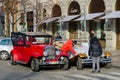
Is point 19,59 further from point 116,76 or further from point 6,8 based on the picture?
point 6,8

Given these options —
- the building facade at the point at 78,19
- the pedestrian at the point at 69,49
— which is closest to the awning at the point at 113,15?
the building facade at the point at 78,19

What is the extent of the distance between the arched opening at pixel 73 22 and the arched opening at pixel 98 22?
2453 millimetres

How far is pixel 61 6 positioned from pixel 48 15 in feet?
10.5

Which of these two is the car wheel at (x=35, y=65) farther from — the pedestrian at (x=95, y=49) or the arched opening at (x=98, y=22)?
the arched opening at (x=98, y=22)

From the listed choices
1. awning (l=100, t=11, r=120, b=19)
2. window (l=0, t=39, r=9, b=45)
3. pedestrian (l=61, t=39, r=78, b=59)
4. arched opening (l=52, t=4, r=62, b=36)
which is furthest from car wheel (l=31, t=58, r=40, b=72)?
arched opening (l=52, t=4, r=62, b=36)

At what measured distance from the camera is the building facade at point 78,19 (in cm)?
2967

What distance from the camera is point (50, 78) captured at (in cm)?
1448

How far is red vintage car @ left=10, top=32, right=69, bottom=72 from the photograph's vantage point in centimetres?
1741

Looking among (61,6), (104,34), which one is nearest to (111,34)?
(104,34)

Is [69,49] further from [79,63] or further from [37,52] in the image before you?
[37,52]

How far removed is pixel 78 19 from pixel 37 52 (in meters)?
15.8

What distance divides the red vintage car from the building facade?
7321 millimetres

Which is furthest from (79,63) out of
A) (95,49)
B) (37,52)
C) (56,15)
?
(56,15)

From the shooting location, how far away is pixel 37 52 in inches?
691
